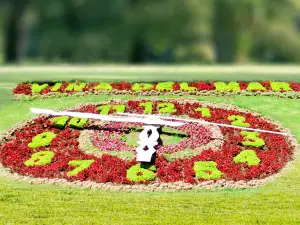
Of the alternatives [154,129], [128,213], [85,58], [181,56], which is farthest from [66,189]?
[181,56]

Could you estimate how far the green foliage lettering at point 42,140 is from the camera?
1302 cm

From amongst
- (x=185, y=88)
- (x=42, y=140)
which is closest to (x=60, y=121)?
(x=42, y=140)

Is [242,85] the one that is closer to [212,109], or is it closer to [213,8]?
[212,109]

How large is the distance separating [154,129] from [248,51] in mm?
20772

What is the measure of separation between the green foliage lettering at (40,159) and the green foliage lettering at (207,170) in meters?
3.13

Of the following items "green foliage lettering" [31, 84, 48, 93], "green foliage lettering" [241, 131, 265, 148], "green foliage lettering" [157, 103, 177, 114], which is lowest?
"green foliage lettering" [241, 131, 265, 148]

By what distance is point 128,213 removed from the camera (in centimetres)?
1056

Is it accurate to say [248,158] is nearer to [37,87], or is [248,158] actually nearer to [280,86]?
[280,86]

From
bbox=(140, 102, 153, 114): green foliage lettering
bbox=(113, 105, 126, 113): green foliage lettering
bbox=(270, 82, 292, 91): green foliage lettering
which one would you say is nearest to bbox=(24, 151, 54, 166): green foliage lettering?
bbox=(113, 105, 126, 113): green foliage lettering

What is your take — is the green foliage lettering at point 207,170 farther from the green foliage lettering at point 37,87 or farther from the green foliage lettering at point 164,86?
the green foliage lettering at point 37,87

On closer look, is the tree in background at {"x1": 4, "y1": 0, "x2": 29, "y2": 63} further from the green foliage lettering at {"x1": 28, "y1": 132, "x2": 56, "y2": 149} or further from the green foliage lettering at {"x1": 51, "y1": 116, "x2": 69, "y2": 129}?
the green foliage lettering at {"x1": 28, "y1": 132, "x2": 56, "y2": 149}

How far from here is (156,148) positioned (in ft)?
41.0

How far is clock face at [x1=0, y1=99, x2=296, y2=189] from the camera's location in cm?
1176

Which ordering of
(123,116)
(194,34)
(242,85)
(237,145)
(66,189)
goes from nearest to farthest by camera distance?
1. (66,189)
2. (237,145)
3. (123,116)
4. (242,85)
5. (194,34)
